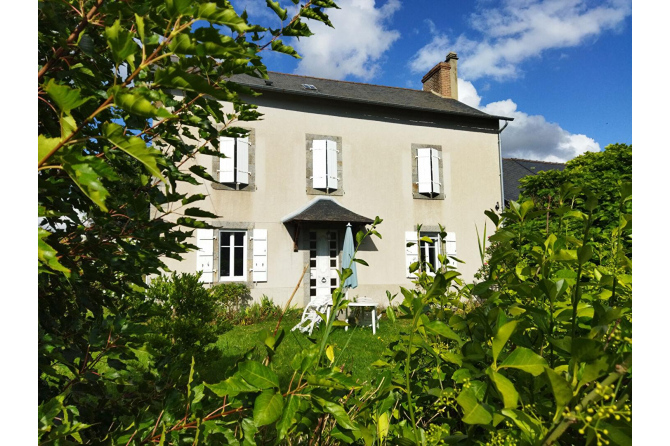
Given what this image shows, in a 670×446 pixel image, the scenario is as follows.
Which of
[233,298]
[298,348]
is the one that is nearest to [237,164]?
[233,298]

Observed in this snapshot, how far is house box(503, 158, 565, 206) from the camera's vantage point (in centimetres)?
1675

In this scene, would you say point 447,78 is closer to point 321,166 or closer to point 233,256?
point 321,166

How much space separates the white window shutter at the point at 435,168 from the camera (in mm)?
13414

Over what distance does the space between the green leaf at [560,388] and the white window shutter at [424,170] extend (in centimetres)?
1292

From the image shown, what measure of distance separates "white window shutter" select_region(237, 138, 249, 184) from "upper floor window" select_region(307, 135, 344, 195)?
5.99 feet

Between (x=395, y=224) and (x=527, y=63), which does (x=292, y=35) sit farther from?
(x=395, y=224)

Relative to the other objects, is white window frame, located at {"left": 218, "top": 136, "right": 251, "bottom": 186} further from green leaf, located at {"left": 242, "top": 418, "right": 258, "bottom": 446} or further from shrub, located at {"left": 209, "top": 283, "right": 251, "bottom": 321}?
green leaf, located at {"left": 242, "top": 418, "right": 258, "bottom": 446}

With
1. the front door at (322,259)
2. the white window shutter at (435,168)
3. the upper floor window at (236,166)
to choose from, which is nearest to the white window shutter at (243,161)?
the upper floor window at (236,166)

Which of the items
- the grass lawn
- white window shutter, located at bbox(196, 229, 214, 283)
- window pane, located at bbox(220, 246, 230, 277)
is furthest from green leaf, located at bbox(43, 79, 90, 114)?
window pane, located at bbox(220, 246, 230, 277)

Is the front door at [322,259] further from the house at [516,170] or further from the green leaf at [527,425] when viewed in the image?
the green leaf at [527,425]

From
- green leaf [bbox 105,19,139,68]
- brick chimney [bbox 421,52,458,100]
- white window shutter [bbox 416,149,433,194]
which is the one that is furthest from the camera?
brick chimney [bbox 421,52,458,100]

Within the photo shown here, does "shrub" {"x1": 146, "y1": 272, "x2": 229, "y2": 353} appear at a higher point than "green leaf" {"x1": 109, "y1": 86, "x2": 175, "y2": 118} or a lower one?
lower
